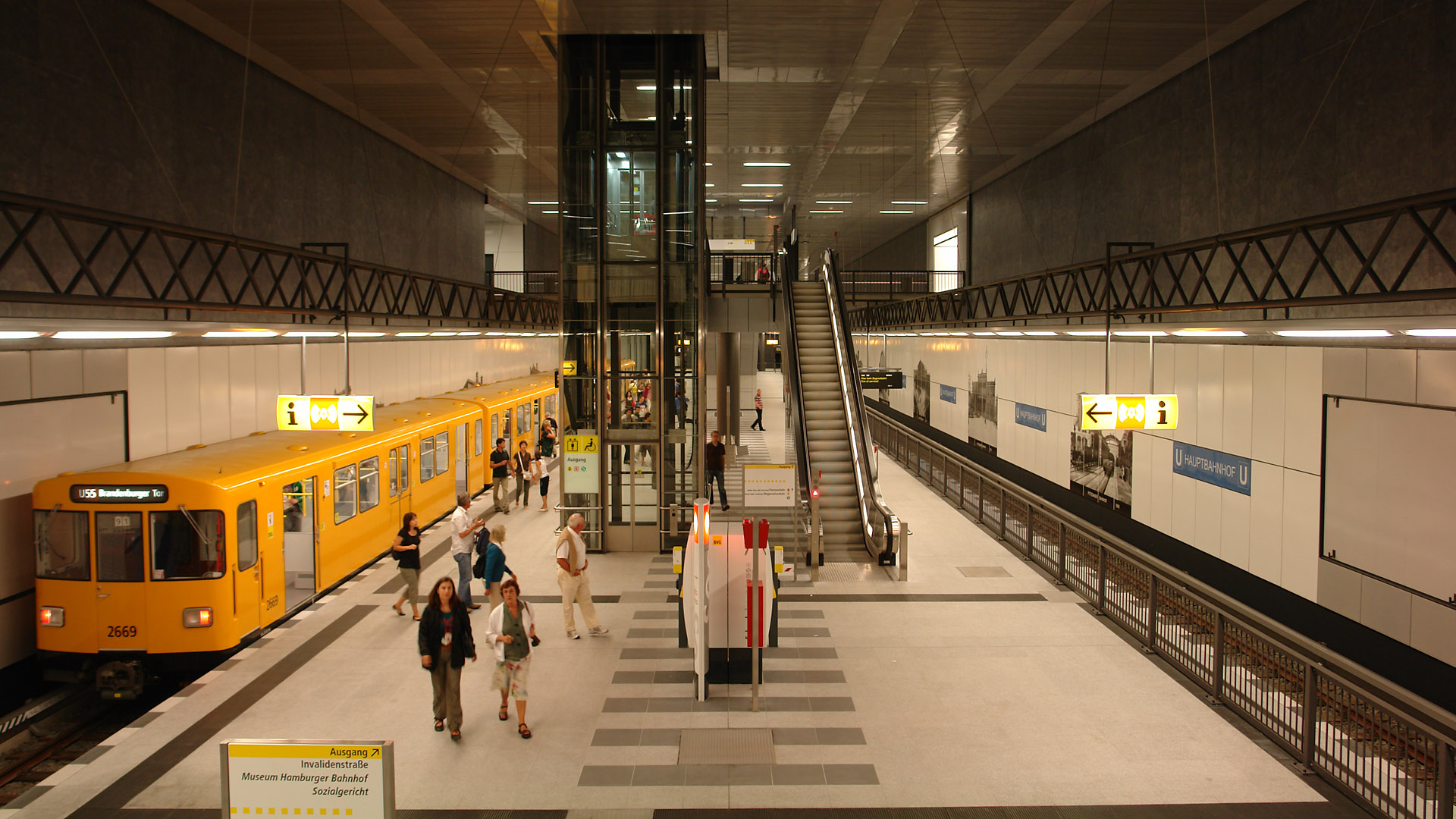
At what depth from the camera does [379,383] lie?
17547 mm

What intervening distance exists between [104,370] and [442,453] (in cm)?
661

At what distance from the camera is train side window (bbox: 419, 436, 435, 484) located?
14.9 metres

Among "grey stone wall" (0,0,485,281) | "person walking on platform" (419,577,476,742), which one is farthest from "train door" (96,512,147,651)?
"grey stone wall" (0,0,485,281)

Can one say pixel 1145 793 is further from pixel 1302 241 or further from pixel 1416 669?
pixel 1302 241

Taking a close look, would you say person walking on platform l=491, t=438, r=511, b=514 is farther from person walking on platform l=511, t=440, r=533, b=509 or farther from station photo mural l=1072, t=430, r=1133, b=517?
station photo mural l=1072, t=430, r=1133, b=517

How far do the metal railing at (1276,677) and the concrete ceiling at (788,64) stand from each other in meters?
7.77

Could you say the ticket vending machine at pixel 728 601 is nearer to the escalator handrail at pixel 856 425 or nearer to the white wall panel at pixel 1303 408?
the escalator handrail at pixel 856 425

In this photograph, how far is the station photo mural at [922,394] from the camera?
33.3 m

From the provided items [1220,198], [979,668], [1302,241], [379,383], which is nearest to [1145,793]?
[979,668]

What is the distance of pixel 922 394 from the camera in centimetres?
3431

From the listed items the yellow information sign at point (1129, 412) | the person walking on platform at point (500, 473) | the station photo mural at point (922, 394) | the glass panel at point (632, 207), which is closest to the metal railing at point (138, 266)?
the person walking on platform at point (500, 473)

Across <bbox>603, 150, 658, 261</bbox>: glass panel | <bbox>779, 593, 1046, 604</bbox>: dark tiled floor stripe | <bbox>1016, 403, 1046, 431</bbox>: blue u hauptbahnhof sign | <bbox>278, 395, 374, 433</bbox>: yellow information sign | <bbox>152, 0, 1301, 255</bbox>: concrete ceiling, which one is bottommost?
<bbox>779, 593, 1046, 604</bbox>: dark tiled floor stripe

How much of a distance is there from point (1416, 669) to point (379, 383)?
58.1 ft

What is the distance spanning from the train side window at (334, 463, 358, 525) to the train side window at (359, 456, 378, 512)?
0.83 feet
